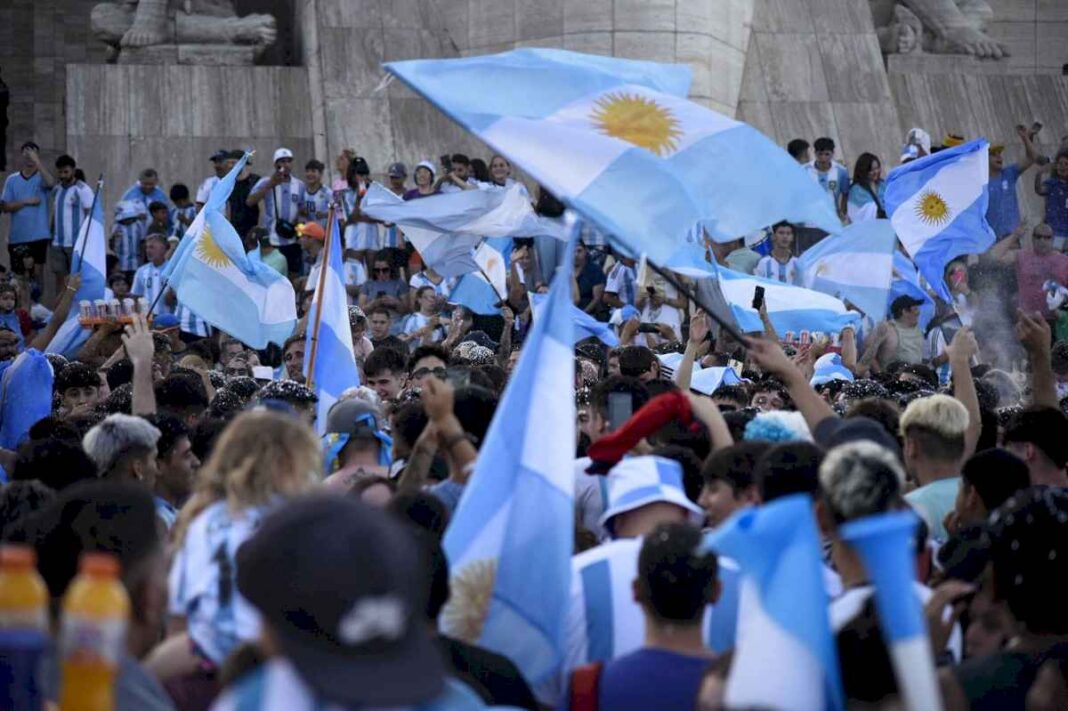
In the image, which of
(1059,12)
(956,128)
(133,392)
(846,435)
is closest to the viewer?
(846,435)

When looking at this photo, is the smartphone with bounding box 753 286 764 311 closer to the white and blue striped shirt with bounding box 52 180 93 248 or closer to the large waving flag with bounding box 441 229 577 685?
the large waving flag with bounding box 441 229 577 685

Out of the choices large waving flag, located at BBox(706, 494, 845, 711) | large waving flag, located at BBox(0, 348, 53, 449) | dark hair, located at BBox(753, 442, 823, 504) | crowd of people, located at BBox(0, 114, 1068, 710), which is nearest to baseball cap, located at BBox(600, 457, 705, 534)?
crowd of people, located at BBox(0, 114, 1068, 710)

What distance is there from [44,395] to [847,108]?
13.6 metres

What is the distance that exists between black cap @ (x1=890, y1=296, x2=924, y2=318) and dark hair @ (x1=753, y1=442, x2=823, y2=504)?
32.7 ft

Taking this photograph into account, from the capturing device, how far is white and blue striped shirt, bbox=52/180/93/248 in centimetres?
1855

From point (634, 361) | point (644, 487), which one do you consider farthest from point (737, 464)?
point (634, 361)

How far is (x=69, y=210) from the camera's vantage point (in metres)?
18.6

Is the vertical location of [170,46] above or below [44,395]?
above

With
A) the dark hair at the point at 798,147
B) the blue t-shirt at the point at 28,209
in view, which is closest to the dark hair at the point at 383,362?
the blue t-shirt at the point at 28,209

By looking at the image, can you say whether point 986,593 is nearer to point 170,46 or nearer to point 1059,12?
point 170,46

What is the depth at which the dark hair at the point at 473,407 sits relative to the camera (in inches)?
281

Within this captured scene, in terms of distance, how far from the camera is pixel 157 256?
669 inches

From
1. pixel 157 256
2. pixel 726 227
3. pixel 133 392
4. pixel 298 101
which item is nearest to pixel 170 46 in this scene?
pixel 298 101

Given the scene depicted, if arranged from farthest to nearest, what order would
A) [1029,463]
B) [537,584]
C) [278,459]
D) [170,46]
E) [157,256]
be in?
[170,46] → [157,256] → [1029,463] → [537,584] → [278,459]
